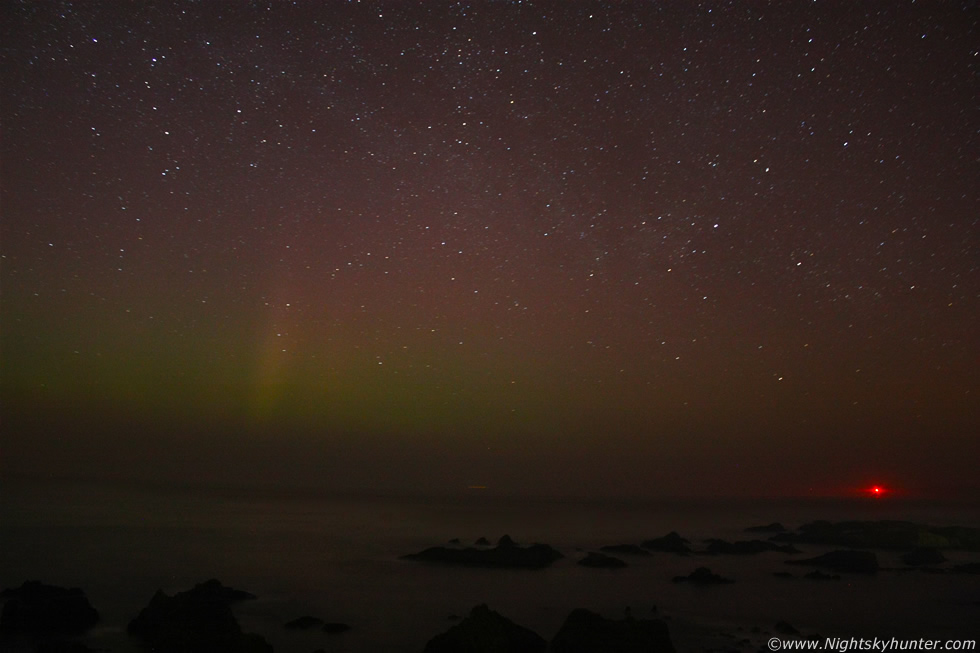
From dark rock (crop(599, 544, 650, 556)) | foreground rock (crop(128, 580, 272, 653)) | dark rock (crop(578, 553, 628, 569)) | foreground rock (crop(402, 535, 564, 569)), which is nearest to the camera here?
foreground rock (crop(128, 580, 272, 653))

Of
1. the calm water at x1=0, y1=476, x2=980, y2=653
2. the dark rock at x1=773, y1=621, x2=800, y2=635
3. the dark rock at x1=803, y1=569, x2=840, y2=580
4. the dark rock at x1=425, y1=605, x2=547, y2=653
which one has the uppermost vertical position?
the dark rock at x1=425, y1=605, x2=547, y2=653

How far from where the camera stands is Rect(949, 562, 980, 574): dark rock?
106 feet

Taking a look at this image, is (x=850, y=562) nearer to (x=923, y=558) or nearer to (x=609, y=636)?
(x=923, y=558)

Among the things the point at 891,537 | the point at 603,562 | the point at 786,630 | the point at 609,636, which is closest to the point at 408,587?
the point at 603,562

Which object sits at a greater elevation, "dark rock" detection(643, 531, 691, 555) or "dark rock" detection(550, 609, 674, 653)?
"dark rock" detection(550, 609, 674, 653)

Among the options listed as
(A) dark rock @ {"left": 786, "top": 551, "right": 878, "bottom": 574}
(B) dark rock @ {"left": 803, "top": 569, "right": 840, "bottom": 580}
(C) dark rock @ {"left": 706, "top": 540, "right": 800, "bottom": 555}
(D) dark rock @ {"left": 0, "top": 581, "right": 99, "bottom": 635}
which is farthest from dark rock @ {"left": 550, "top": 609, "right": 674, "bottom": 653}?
(C) dark rock @ {"left": 706, "top": 540, "right": 800, "bottom": 555}

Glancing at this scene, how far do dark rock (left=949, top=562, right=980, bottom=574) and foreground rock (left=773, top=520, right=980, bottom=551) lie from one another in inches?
342

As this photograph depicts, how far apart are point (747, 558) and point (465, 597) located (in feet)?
67.9

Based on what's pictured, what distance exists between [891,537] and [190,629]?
44.7 metres

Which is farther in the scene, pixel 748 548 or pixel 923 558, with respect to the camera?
pixel 748 548

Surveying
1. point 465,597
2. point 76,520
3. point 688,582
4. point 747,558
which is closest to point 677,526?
point 747,558

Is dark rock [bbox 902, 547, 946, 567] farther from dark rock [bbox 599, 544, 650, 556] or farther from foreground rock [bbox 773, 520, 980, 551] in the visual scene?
dark rock [bbox 599, 544, 650, 556]

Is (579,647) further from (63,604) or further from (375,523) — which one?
(375,523)

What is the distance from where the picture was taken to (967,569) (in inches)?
1287
